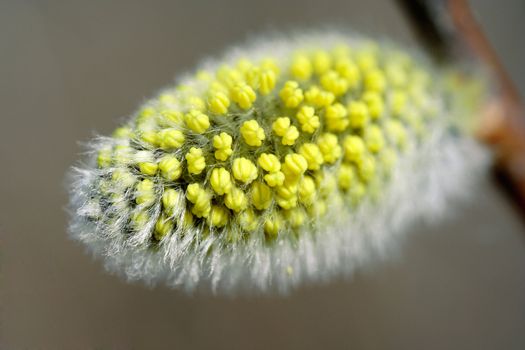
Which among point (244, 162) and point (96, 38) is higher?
point (96, 38)

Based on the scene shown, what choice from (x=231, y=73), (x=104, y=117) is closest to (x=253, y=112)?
(x=231, y=73)

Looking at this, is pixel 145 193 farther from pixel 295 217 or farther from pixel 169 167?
pixel 295 217

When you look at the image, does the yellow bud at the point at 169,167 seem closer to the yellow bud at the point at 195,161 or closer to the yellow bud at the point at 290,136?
the yellow bud at the point at 195,161

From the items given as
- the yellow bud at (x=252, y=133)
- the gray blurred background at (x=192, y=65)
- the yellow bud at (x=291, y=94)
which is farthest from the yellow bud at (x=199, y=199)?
the gray blurred background at (x=192, y=65)

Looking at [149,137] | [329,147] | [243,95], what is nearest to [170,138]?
[149,137]

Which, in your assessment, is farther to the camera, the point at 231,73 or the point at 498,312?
the point at 498,312

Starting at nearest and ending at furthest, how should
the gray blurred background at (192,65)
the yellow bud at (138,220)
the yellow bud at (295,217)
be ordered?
the yellow bud at (138,220), the yellow bud at (295,217), the gray blurred background at (192,65)

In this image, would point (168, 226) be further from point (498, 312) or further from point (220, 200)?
point (498, 312)

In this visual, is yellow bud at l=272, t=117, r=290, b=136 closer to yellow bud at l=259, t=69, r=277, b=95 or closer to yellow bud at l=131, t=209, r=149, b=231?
yellow bud at l=259, t=69, r=277, b=95

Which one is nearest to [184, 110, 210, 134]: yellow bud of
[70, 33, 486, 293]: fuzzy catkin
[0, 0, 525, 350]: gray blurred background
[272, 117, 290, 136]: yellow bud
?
[70, 33, 486, 293]: fuzzy catkin
